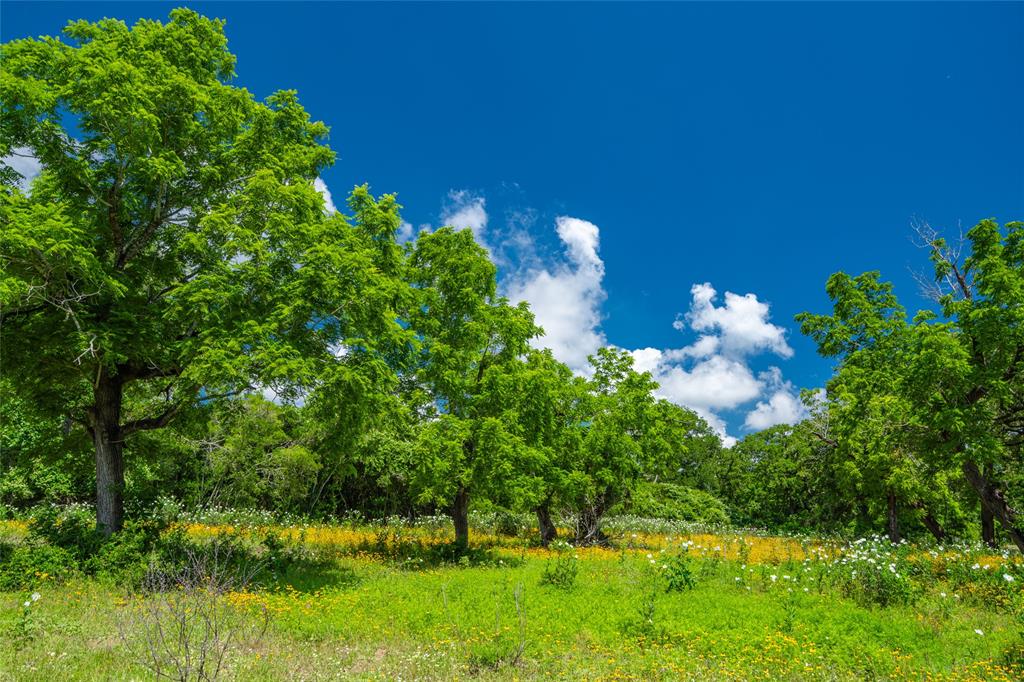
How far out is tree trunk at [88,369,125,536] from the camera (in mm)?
12156

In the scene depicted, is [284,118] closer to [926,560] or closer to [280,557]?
[280,557]

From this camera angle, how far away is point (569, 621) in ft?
30.7

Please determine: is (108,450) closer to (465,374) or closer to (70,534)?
(70,534)

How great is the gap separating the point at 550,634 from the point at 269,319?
7.96m

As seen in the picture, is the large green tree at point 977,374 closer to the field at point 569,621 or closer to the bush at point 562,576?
the field at point 569,621

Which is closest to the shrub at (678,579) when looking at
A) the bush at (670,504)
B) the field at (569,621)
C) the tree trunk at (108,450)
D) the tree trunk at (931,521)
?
the field at (569,621)

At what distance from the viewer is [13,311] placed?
35.4 feet

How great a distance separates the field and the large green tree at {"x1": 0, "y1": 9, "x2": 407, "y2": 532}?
167 inches

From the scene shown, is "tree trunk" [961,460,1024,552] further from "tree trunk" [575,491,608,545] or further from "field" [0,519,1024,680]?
"tree trunk" [575,491,608,545]

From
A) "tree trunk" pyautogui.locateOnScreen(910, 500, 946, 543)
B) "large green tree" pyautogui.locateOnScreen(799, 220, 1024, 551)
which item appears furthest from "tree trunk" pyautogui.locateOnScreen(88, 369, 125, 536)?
"tree trunk" pyautogui.locateOnScreen(910, 500, 946, 543)

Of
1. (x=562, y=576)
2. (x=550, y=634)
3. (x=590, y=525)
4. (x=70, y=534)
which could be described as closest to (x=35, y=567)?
(x=70, y=534)

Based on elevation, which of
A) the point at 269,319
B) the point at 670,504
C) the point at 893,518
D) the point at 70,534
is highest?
the point at 269,319

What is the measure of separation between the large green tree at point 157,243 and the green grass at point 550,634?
4.28 metres

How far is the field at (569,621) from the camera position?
7082 millimetres
